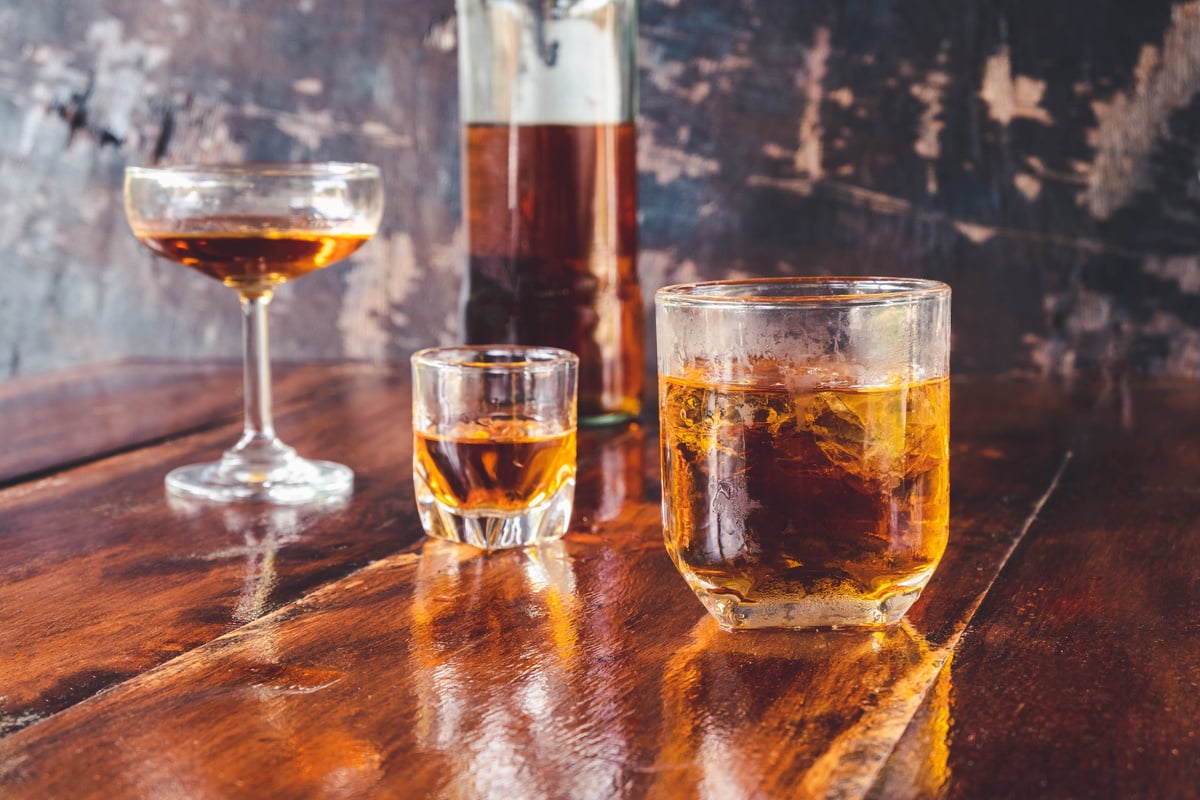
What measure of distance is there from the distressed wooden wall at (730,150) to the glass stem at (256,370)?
60 cm

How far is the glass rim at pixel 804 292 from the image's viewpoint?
1.86 feet

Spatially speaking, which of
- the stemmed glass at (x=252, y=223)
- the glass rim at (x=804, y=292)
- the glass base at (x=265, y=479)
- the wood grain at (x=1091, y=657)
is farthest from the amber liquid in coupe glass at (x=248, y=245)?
the wood grain at (x=1091, y=657)

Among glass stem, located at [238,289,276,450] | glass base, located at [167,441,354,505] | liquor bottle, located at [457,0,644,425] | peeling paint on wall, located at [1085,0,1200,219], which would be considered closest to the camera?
glass base, located at [167,441,354,505]

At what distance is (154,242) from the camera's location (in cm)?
100

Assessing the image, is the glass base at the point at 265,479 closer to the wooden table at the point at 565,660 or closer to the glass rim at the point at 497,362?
the wooden table at the point at 565,660

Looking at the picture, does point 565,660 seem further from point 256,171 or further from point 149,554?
point 256,171

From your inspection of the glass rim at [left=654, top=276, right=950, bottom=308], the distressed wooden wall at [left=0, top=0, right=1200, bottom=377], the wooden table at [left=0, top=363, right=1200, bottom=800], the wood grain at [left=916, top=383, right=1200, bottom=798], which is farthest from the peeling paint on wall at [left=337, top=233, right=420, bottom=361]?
the glass rim at [left=654, top=276, right=950, bottom=308]

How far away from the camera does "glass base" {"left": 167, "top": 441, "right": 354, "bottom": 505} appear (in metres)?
0.91

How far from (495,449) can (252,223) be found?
307 millimetres

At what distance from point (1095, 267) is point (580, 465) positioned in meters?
0.73

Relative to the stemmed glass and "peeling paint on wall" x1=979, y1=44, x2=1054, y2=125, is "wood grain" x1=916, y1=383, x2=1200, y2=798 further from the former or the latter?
"peeling paint on wall" x1=979, y1=44, x2=1054, y2=125

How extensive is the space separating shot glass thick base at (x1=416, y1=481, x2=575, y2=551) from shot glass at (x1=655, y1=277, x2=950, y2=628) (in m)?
0.19

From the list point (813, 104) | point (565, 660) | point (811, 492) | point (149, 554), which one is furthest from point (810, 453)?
point (813, 104)

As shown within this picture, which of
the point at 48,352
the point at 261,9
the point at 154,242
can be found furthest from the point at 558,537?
the point at 48,352
